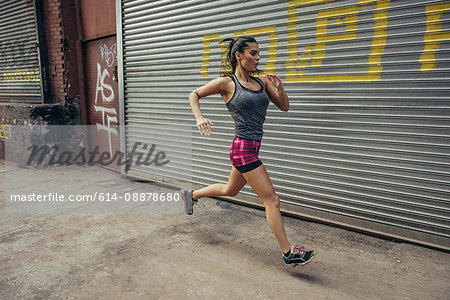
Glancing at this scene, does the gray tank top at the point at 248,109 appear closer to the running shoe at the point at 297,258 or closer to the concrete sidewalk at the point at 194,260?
the running shoe at the point at 297,258

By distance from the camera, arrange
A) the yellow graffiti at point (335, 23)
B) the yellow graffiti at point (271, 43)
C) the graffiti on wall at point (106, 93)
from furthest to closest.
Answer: the graffiti on wall at point (106, 93), the yellow graffiti at point (271, 43), the yellow graffiti at point (335, 23)

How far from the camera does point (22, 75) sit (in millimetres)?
8297

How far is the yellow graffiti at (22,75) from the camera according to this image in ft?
26.1

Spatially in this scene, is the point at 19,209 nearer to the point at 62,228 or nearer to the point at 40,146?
the point at 62,228

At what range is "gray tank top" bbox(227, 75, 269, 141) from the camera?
114 inches

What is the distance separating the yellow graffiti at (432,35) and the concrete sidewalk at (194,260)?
6.22 feet

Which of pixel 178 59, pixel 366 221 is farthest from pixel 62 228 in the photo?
pixel 366 221

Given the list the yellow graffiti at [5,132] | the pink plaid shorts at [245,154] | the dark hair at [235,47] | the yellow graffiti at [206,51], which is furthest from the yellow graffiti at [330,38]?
the yellow graffiti at [5,132]

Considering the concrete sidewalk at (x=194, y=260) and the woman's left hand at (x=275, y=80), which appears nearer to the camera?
the concrete sidewalk at (x=194, y=260)

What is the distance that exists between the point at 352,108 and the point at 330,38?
84 centimetres

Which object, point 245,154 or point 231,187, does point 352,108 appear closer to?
point 245,154

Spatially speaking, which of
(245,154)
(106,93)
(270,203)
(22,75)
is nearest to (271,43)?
(245,154)

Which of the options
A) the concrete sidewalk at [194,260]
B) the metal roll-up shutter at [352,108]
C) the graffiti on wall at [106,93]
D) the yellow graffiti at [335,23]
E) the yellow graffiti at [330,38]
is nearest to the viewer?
Answer: the concrete sidewalk at [194,260]

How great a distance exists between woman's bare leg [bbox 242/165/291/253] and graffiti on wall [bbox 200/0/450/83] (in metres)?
1.64
